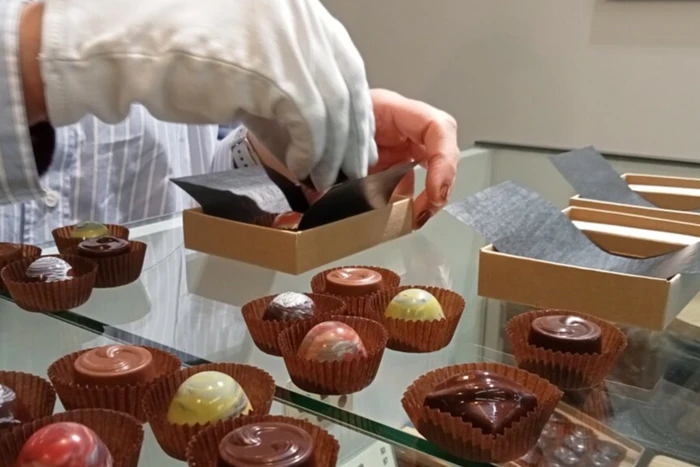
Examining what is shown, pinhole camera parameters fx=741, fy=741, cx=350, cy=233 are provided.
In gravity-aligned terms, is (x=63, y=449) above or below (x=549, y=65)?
below

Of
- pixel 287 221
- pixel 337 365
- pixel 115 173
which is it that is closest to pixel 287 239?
pixel 287 221

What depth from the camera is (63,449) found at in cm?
35

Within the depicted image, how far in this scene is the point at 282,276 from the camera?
0.64 m

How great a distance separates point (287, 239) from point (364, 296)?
85 mm

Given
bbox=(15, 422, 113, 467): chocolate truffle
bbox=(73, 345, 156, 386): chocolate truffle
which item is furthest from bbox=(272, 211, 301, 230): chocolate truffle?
bbox=(15, 422, 113, 467): chocolate truffle

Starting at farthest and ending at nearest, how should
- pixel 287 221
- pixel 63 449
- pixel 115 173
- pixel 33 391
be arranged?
1. pixel 115 173
2. pixel 287 221
3. pixel 33 391
4. pixel 63 449

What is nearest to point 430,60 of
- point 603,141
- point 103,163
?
point 603,141

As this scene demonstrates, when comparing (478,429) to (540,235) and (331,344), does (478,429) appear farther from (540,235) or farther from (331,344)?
(540,235)

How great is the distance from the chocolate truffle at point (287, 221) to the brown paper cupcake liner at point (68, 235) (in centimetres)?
15

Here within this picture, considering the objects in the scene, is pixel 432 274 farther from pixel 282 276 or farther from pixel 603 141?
pixel 603 141

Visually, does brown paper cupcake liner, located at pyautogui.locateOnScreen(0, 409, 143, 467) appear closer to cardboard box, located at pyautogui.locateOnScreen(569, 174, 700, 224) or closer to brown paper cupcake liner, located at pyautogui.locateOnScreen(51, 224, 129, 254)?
brown paper cupcake liner, located at pyautogui.locateOnScreen(51, 224, 129, 254)

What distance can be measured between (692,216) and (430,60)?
99 centimetres

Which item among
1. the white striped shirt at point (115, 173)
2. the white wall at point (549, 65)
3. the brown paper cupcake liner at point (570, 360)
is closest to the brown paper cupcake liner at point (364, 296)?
the brown paper cupcake liner at point (570, 360)

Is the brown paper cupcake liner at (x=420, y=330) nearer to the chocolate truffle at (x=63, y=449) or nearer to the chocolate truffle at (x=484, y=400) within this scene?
the chocolate truffle at (x=484, y=400)
